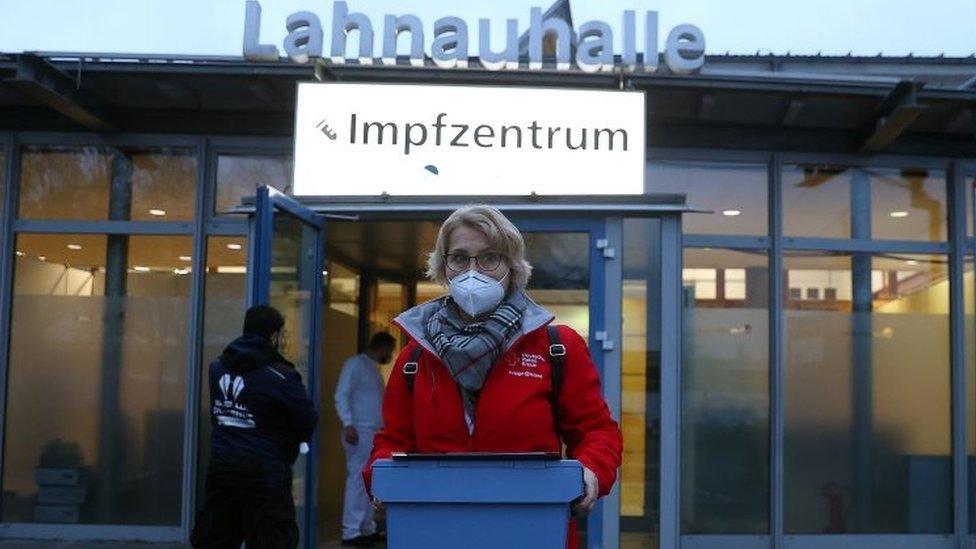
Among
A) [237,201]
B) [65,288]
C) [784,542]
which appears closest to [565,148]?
[237,201]

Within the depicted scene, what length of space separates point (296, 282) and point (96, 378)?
307 centimetres

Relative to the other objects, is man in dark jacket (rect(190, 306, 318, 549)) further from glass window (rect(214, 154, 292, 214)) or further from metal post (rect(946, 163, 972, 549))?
metal post (rect(946, 163, 972, 549))

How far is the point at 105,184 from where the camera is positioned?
9227 millimetres

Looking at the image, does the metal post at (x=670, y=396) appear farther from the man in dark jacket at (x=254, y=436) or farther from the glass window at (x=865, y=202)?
the glass window at (x=865, y=202)

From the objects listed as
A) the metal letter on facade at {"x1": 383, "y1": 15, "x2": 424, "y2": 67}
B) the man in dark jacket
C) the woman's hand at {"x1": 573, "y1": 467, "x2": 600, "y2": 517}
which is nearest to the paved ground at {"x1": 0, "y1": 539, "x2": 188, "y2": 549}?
the man in dark jacket

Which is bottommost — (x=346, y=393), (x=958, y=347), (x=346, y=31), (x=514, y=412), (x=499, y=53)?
(x=346, y=393)

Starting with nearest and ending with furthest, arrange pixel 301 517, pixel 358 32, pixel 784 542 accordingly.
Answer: pixel 301 517 → pixel 358 32 → pixel 784 542

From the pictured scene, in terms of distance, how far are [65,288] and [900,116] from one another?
6490mm

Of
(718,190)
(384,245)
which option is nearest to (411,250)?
(384,245)

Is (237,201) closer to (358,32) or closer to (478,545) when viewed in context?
(358,32)

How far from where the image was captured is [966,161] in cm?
923

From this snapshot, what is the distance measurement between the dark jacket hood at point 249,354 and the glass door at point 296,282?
0.25 metres

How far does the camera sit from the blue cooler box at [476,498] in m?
2.63

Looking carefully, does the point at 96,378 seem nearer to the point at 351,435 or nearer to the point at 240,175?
the point at 240,175
